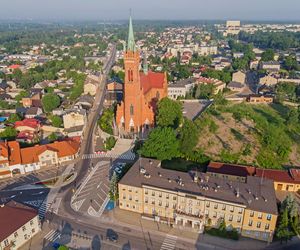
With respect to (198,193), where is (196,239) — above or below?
below

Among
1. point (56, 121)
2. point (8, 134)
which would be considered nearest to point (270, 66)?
point (56, 121)

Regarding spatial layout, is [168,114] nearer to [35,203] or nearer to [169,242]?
[35,203]

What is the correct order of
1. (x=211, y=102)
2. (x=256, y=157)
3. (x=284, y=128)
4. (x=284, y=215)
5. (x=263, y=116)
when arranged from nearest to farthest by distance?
(x=284, y=215), (x=256, y=157), (x=284, y=128), (x=263, y=116), (x=211, y=102)

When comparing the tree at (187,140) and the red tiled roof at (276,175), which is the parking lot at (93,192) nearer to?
the tree at (187,140)

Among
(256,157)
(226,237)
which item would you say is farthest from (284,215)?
(256,157)

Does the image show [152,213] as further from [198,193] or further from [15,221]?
[15,221]

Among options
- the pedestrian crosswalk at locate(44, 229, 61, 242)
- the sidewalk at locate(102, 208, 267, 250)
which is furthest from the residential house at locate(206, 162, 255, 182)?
the pedestrian crosswalk at locate(44, 229, 61, 242)
